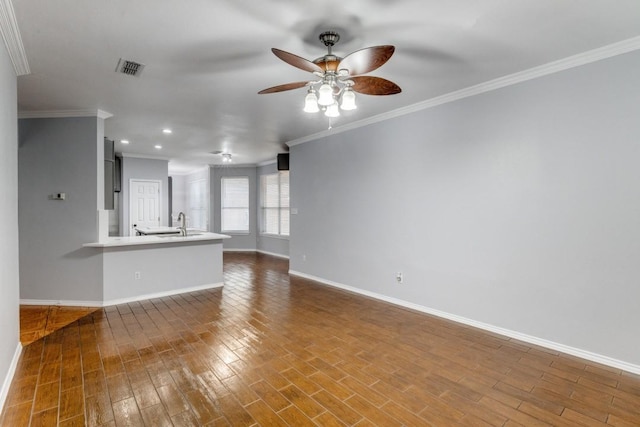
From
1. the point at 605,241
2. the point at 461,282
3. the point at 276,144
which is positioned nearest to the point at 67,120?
the point at 276,144

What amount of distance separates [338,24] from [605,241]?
2.86 metres

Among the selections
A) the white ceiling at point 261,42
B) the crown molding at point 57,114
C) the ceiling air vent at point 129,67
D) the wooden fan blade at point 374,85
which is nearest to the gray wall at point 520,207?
the white ceiling at point 261,42

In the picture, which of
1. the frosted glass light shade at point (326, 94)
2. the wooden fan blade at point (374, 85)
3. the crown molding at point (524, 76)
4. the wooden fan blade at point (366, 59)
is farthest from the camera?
the crown molding at point (524, 76)

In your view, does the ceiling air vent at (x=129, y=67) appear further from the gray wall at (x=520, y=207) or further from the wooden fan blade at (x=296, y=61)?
the gray wall at (x=520, y=207)

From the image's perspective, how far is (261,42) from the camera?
242 centimetres

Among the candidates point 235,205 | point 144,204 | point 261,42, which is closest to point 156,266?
point 261,42

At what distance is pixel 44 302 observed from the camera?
412 cm

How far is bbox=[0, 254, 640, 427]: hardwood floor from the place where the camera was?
1.99 metres

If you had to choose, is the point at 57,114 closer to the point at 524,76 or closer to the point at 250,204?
the point at 250,204

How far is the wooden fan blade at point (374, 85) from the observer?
228 cm

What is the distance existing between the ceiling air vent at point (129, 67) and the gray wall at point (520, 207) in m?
2.97

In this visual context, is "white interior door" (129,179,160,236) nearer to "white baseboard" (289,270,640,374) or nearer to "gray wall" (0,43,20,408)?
"gray wall" (0,43,20,408)

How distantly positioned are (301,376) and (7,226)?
2510 millimetres

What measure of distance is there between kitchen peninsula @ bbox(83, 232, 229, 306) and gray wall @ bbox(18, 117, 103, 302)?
0.59 ft
